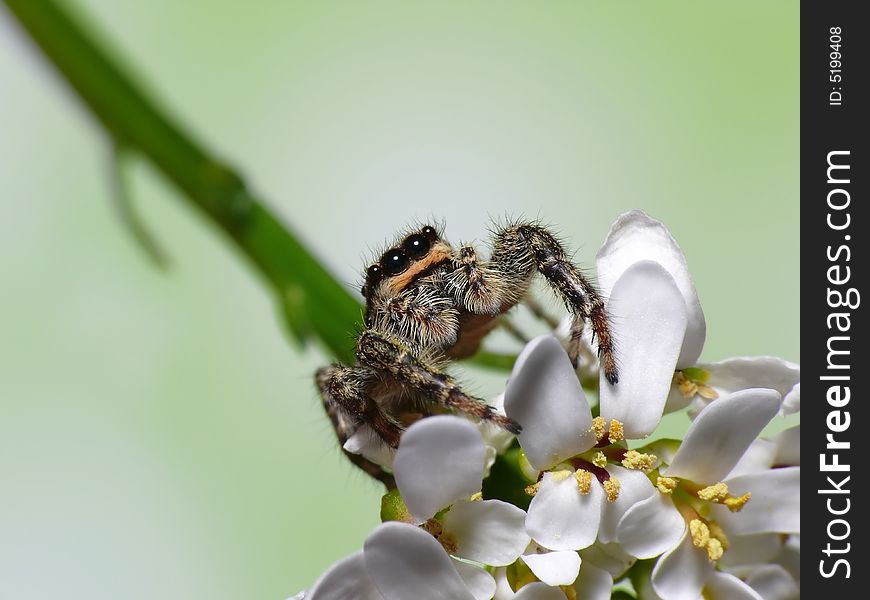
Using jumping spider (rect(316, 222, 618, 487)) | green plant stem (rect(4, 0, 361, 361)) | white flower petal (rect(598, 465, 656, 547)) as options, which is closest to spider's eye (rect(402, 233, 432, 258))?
jumping spider (rect(316, 222, 618, 487))

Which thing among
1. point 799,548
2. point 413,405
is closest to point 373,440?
point 413,405

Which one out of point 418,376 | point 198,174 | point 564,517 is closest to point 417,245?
point 418,376

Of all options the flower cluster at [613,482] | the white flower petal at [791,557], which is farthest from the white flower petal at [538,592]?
the white flower petal at [791,557]

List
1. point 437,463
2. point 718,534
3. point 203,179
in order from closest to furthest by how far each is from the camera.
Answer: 1. point 437,463
2. point 718,534
3. point 203,179

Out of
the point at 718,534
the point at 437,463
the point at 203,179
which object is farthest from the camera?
the point at 203,179

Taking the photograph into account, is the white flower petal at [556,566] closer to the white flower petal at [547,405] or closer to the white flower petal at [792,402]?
the white flower petal at [547,405]

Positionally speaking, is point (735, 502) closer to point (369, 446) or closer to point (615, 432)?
point (615, 432)
